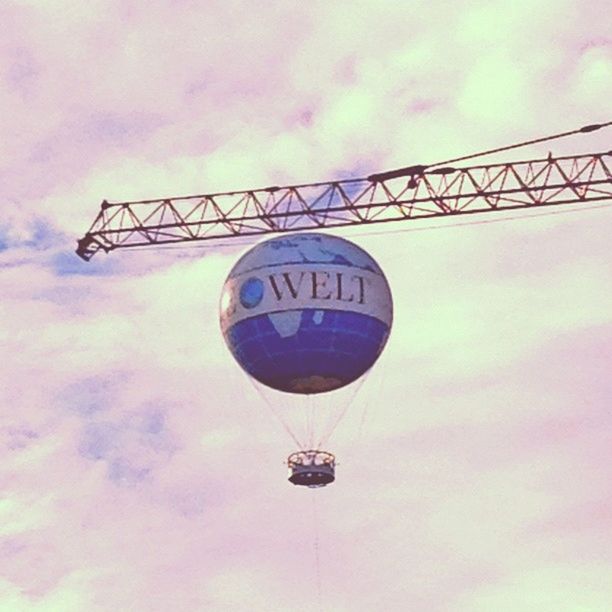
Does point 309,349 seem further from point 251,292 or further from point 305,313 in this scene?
point 251,292

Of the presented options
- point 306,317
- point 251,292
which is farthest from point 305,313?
point 251,292

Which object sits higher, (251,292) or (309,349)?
(251,292)

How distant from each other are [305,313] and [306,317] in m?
0.14

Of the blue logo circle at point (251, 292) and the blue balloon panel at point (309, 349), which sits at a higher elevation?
the blue logo circle at point (251, 292)

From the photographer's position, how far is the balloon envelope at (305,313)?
207 ft

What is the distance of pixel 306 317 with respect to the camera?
63.0 metres

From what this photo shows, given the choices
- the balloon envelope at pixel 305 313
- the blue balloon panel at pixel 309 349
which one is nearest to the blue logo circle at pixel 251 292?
the balloon envelope at pixel 305 313

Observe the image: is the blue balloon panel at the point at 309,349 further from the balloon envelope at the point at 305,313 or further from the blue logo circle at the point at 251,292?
the blue logo circle at the point at 251,292

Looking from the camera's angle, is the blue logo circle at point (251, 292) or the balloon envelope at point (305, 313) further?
the blue logo circle at point (251, 292)

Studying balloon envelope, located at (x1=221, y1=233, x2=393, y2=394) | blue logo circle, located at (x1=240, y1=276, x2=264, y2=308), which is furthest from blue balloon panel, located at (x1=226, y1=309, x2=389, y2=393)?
blue logo circle, located at (x1=240, y1=276, x2=264, y2=308)

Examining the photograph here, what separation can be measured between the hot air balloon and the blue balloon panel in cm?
3

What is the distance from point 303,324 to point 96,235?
20704mm

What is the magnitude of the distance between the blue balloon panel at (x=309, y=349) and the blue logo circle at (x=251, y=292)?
1.91ft

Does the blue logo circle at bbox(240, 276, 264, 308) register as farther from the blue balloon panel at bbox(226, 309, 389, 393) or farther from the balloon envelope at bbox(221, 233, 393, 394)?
the blue balloon panel at bbox(226, 309, 389, 393)
